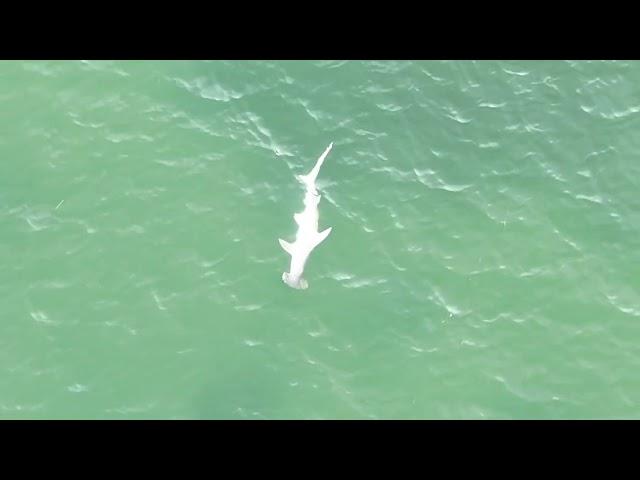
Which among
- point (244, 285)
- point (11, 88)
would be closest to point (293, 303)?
point (244, 285)

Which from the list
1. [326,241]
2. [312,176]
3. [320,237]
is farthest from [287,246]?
[312,176]

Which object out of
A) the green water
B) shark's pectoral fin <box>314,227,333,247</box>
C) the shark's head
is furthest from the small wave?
the shark's head

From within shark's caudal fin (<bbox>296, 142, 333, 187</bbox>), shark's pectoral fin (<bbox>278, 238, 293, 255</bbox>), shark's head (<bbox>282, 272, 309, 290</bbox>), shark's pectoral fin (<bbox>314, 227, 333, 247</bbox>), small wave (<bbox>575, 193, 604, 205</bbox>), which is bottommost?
shark's head (<bbox>282, 272, 309, 290</bbox>)

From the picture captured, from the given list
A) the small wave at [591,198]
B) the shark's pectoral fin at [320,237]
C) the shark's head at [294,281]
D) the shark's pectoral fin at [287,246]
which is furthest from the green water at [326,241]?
the shark's pectoral fin at [320,237]

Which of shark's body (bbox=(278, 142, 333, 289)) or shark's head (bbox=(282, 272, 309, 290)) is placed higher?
shark's body (bbox=(278, 142, 333, 289))

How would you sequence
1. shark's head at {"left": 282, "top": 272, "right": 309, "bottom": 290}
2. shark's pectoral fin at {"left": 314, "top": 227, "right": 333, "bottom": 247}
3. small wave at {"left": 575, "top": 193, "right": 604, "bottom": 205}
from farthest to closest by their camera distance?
small wave at {"left": 575, "top": 193, "right": 604, "bottom": 205} → shark's pectoral fin at {"left": 314, "top": 227, "right": 333, "bottom": 247} → shark's head at {"left": 282, "top": 272, "right": 309, "bottom": 290}

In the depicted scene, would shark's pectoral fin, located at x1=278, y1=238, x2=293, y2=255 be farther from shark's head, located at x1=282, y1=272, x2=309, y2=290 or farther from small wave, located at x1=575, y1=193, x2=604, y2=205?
small wave, located at x1=575, y1=193, x2=604, y2=205

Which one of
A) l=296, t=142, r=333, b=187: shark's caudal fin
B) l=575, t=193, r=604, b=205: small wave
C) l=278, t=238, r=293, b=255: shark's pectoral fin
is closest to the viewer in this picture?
l=278, t=238, r=293, b=255: shark's pectoral fin
